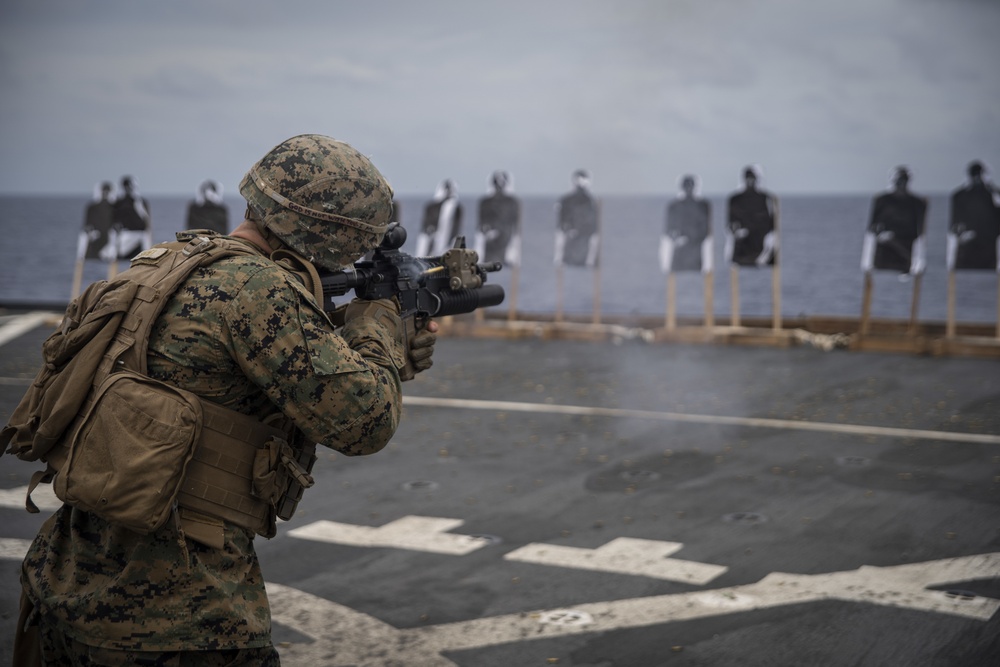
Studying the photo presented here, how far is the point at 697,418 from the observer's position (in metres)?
9.50

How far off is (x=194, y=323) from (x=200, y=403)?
7.7 inches

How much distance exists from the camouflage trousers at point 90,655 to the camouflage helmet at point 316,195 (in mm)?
1049

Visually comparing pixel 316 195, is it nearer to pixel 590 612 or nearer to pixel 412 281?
pixel 412 281

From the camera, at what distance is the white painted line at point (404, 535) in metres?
6.07

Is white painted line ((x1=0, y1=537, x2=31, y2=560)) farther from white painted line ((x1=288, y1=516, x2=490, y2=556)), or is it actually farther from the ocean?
the ocean

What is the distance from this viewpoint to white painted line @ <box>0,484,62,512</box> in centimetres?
647

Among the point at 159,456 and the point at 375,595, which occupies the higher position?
the point at 159,456

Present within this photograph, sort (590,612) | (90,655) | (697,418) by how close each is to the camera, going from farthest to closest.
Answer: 1. (697,418)
2. (590,612)
3. (90,655)

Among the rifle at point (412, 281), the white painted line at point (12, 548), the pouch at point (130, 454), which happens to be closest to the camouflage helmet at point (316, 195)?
the rifle at point (412, 281)

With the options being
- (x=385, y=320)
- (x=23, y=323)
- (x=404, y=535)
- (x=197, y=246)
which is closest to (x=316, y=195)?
(x=197, y=246)

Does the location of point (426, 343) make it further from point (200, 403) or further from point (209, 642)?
point (209, 642)

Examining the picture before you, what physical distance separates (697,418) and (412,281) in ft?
21.2

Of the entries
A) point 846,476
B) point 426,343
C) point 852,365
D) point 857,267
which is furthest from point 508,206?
point 857,267

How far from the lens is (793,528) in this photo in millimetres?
6332
